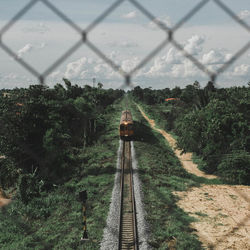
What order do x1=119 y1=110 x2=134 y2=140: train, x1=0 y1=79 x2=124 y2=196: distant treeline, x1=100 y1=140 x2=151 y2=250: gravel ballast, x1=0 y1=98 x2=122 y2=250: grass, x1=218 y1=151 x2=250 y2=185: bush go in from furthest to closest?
x1=119 y1=110 x2=134 y2=140: train, x1=218 y1=151 x2=250 y2=185: bush, x1=0 y1=79 x2=124 y2=196: distant treeline, x1=0 y1=98 x2=122 y2=250: grass, x1=100 y1=140 x2=151 y2=250: gravel ballast

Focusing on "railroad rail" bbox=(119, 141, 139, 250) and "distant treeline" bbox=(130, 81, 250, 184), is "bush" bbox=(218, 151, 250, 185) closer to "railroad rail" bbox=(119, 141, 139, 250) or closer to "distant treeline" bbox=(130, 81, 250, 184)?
"distant treeline" bbox=(130, 81, 250, 184)

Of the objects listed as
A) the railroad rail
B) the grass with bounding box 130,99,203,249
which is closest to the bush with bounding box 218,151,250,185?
the grass with bounding box 130,99,203,249

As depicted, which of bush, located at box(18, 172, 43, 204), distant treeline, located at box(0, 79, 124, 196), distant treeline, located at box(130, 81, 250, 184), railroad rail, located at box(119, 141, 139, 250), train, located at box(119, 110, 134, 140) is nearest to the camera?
railroad rail, located at box(119, 141, 139, 250)

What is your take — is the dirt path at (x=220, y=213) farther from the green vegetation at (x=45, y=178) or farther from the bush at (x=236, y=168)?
the green vegetation at (x=45, y=178)

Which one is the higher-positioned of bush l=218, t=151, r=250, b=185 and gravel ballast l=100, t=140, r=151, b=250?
bush l=218, t=151, r=250, b=185

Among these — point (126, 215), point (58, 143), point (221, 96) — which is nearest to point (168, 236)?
point (126, 215)

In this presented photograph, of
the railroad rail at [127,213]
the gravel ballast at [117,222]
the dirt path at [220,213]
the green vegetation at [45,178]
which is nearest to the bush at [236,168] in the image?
the dirt path at [220,213]

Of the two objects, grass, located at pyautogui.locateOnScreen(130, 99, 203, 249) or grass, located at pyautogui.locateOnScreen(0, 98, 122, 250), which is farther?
grass, located at pyautogui.locateOnScreen(0, 98, 122, 250)
